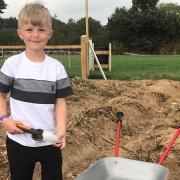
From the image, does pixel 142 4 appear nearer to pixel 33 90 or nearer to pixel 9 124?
pixel 33 90

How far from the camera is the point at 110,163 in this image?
9.77 feet

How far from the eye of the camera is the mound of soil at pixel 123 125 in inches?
174

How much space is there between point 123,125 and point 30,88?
3.51 m

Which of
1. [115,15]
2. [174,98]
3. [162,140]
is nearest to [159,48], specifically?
[115,15]

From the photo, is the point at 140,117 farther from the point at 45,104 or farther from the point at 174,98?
the point at 45,104

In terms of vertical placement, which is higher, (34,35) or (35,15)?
(35,15)

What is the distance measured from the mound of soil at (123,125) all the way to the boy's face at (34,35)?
5.81ft

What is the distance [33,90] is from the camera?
2.43m

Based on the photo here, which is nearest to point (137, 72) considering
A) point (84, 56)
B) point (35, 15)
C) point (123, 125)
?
point (84, 56)

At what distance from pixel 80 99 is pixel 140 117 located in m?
0.94

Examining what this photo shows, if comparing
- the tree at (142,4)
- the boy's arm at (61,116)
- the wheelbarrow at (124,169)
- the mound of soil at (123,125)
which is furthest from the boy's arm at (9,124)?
the tree at (142,4)

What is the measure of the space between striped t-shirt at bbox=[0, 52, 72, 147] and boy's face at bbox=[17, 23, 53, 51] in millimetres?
89

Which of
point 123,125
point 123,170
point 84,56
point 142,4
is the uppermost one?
point 142,4

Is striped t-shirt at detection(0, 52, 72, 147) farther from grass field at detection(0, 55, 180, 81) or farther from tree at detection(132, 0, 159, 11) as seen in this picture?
tree at detection(132, 0, 159, 11)
